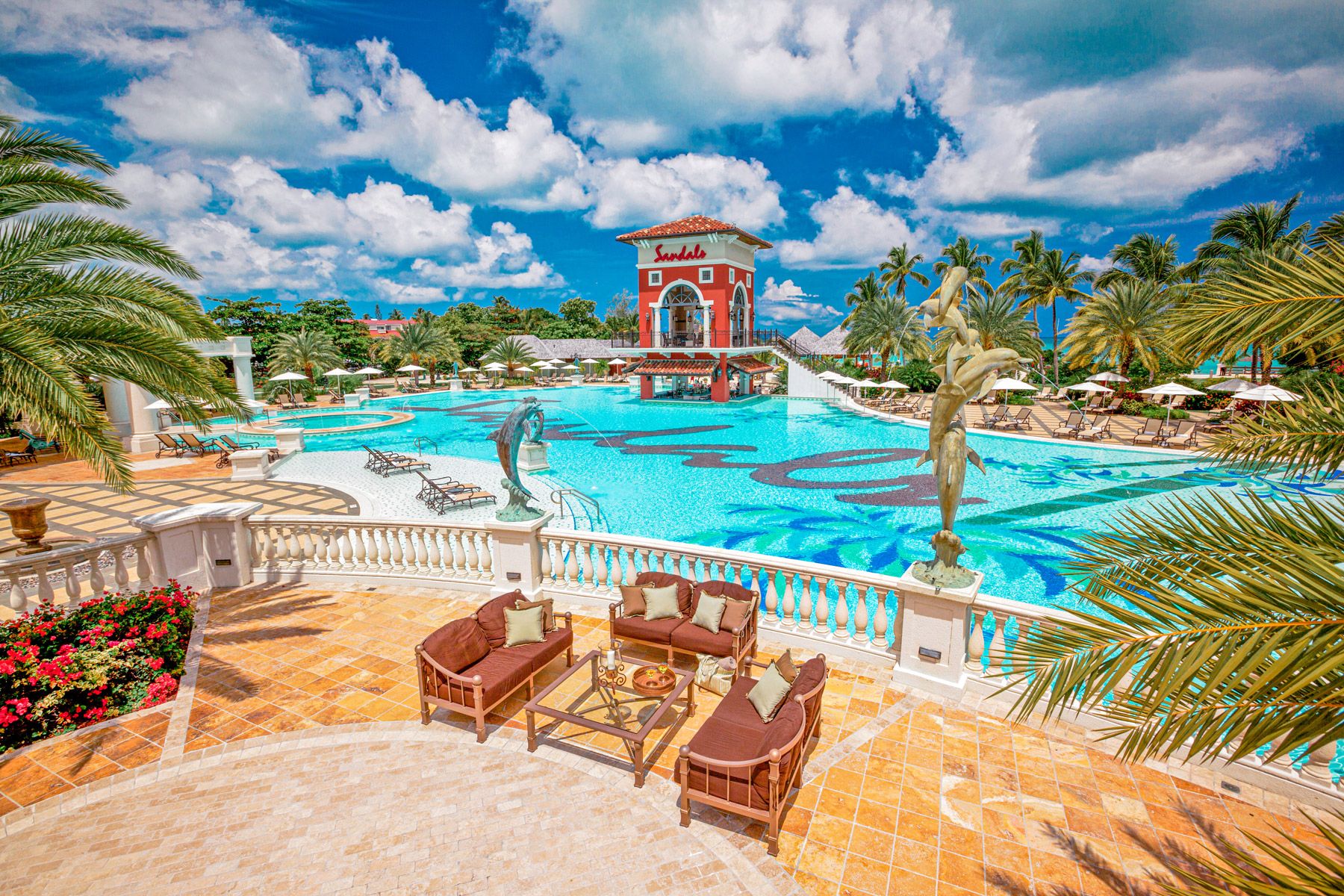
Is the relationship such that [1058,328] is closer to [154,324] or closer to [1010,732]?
[1010,732]

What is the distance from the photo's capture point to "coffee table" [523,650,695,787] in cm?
571

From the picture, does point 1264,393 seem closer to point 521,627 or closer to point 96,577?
point 521,627

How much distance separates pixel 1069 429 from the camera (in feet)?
93.9

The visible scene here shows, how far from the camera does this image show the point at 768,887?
4.58 metres

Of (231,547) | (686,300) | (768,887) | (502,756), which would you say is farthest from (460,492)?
(686,300)

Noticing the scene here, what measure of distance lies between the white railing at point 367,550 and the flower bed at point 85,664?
2496 millimetres

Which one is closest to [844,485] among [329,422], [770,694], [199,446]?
[770,694]

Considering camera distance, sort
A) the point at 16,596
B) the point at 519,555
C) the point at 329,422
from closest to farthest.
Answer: the point at 16,596 < the point at 519,555 < the point at 329,422

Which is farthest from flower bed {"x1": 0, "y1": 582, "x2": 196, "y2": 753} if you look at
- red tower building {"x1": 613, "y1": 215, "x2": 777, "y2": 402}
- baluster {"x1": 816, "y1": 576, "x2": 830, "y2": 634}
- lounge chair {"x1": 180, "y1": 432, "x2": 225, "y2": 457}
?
red tower building {"x1": 613, "y1": 215, "x2": 777, "y2": 402}

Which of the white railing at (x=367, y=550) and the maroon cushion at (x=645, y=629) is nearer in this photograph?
the maroon cushion at (x=645, y=629)

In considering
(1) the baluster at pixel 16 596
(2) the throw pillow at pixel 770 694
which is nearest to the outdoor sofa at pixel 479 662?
(2) the throw pillow at pixel 770 694

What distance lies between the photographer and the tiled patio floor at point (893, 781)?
15.6 ft

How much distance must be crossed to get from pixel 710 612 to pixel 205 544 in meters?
8.66

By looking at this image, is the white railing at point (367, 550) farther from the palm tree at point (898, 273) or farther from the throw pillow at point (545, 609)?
the palm tree at point (898, 273)
